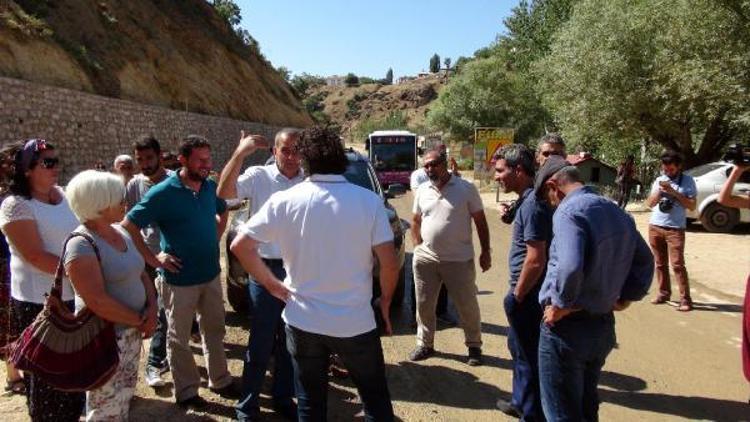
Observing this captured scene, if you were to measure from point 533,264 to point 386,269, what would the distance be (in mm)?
1191

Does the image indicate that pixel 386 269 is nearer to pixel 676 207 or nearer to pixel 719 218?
pixel 676 207

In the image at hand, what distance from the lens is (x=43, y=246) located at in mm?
3248

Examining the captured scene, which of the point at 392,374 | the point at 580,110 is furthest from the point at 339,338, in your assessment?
the point at 580,110

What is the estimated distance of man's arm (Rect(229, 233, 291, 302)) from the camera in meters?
2.72

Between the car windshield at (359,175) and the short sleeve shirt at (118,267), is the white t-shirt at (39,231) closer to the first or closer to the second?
the short sleeve shirt at (118,267)

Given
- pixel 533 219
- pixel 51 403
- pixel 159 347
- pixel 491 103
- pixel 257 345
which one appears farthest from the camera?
pixel 491 103

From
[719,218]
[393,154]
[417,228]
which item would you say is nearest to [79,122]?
[417,228]

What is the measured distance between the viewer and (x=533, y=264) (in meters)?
3.49

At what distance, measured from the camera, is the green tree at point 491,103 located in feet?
139

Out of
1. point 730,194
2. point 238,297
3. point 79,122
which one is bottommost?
point 238,297

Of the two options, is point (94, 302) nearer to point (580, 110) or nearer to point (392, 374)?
point (392, 374)

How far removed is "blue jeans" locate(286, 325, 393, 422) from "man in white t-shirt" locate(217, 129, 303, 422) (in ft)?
3.72

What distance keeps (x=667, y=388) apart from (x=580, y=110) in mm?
16622

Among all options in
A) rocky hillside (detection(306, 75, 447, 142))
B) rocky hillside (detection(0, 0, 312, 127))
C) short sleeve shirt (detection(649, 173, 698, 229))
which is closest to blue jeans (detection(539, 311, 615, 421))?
short sleeve shirt (detection(649, 173, 698, 229))
